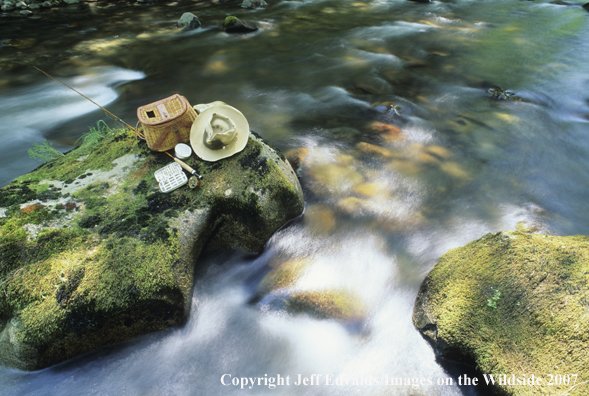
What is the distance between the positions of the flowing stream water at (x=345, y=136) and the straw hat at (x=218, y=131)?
1.53 metres

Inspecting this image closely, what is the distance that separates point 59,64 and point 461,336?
527 inches

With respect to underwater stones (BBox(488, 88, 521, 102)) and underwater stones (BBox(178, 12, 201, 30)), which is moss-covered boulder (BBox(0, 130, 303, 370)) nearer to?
underwater stones (BBox(488, 88, 521, 102))

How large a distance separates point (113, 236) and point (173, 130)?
1.63 meters

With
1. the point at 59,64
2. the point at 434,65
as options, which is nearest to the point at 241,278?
the point at 434,65

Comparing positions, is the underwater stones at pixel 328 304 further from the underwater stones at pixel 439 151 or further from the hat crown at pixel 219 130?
the underwater stones at pixel 439 151

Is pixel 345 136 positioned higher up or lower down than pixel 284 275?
higher up

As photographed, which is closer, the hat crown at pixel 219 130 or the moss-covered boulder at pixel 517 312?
the moss-covered boulder at pixel 517 312

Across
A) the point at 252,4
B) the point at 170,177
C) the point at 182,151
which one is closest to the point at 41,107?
the point at 182,151

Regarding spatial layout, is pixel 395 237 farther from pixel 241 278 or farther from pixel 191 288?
pixel 191 288

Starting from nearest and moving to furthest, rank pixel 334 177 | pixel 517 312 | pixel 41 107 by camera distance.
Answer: pixel 517 312 < pixel 334 177 < pixel 41 107

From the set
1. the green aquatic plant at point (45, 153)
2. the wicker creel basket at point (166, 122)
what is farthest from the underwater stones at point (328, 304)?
the green aquatic plant at point (45, 153)

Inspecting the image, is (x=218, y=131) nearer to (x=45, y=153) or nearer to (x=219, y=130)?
(x=219, y=130)

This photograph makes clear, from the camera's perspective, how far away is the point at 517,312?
3.08m

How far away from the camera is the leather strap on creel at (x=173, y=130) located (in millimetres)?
4356
